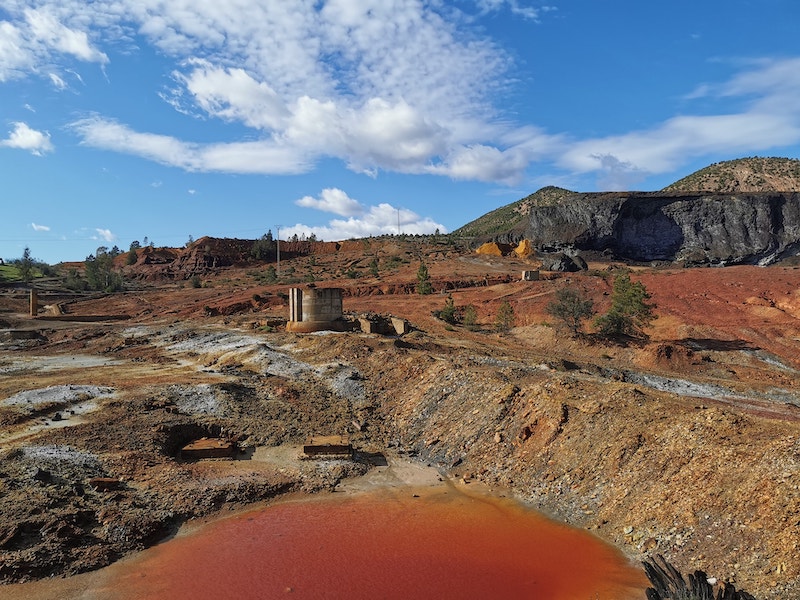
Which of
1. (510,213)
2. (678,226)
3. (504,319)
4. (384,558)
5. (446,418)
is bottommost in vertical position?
(384,558)

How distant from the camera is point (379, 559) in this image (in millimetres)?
9766

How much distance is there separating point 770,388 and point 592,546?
16.9m

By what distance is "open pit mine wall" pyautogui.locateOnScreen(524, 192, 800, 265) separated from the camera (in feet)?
223

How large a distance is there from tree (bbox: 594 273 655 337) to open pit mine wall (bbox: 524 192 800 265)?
4351 cm

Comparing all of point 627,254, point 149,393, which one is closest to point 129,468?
point 149,393

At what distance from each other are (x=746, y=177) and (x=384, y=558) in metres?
101

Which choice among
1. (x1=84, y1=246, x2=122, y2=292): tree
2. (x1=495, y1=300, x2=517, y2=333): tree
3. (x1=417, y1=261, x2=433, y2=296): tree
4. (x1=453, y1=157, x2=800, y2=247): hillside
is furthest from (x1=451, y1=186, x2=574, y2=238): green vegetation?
(x1=495, y1=300, x2=517, y2=333): tree

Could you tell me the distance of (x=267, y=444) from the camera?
51.0 feet

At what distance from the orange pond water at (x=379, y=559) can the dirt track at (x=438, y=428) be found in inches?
29.2

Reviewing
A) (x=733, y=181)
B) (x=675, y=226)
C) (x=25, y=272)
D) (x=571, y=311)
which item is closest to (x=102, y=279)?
(x=25, y=272)

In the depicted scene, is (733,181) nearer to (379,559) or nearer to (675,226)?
(675,226)

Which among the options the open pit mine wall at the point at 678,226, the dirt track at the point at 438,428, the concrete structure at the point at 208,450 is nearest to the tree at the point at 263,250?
the open pit mine wall at the point at 678,226

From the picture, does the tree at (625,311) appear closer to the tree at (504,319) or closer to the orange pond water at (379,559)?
the tree at (504,319)

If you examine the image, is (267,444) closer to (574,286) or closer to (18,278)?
(574,286)
